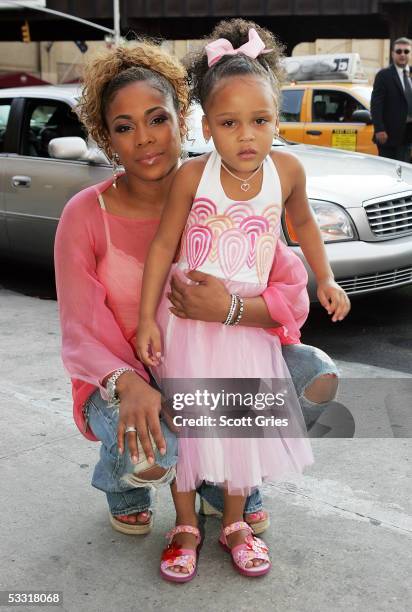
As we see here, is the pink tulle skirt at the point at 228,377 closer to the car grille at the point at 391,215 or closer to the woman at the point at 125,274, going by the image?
the woman at the point at 125,274

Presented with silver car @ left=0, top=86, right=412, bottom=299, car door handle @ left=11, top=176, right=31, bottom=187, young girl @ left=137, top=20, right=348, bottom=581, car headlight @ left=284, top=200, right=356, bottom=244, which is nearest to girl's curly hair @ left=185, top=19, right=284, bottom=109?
young girl @ left=137, top=20, right=348, bottom=581

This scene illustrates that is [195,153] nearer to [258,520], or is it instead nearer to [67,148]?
[67,148]

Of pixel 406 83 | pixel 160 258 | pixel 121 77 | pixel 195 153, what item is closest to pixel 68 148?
pixel 195 153

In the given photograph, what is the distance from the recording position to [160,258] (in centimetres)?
225

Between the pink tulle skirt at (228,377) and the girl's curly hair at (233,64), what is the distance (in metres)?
0.58

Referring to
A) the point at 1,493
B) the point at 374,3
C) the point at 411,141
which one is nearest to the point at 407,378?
the point at 1,493

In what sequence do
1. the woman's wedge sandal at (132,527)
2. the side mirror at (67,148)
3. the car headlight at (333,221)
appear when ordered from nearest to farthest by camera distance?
1. the woman's wedge sandal at (132,527)
2. the car headlight at (333,221)
3. the side mirror at (67,148)

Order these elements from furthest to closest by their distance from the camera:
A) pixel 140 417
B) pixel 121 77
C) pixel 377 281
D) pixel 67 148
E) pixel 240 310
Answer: pixel 67 148 < pixel 377 281 < pixel 121 77 < pixel 240 310 < pixel 140 417

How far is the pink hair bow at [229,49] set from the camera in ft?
7.51

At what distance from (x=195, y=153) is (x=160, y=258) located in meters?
3.14

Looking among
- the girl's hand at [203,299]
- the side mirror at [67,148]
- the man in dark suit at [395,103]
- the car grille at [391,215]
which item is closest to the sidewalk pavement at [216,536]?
the girl's hand at [203,299]

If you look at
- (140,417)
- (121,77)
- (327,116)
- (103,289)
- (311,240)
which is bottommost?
(327,116)

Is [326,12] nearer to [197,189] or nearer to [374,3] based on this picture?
[374,3]

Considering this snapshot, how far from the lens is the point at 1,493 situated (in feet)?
9.13
